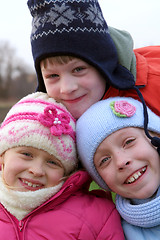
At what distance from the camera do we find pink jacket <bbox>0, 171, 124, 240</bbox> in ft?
5.91

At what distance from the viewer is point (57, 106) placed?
208 centimetres

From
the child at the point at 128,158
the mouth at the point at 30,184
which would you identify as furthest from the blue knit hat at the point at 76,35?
the mouth at the point at 30,184

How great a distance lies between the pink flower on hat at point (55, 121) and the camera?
1877 millimetres

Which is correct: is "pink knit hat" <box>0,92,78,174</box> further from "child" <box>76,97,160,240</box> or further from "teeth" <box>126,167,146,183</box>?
"teeth" <box>126,167,146,183</box>

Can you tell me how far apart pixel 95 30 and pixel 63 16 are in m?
0.23

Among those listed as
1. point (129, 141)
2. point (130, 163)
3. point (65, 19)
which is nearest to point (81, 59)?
point (65, 19)

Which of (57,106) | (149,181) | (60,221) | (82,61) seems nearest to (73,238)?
(60,221)

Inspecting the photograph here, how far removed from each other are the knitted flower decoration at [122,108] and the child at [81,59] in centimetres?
19

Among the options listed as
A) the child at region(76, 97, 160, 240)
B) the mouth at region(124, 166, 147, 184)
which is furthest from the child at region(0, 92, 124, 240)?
the mouth at region(124, 166, 147, 184)

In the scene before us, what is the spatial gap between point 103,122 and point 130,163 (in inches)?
11.2

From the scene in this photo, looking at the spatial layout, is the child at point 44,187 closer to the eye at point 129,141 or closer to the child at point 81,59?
the child at point 81,59

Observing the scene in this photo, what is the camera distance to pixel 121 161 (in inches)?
68.7

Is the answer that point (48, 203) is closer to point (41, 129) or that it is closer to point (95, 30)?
point (41, 129)

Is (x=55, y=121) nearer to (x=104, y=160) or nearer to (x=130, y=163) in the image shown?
(x=104, y=160)
